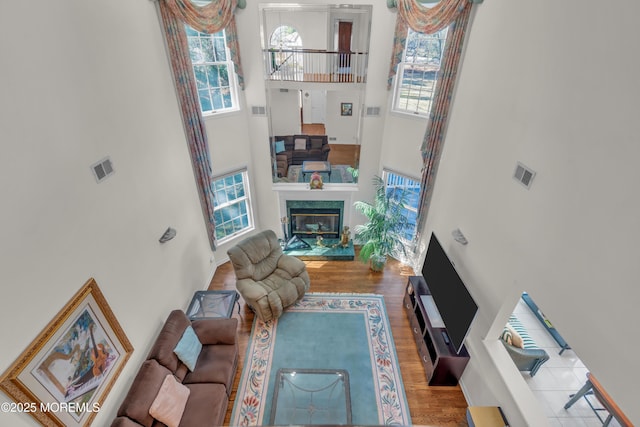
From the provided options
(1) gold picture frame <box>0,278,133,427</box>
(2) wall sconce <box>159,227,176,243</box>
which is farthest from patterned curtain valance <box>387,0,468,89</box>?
(1) gold picture frame <box>0,278,133,427</box>

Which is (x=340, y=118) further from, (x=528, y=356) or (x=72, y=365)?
(x=72, y=365)

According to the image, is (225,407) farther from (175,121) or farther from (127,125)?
(175,121)

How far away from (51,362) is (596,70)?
4695mm

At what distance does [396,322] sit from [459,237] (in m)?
1.95

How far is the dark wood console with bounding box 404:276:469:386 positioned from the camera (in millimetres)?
4008

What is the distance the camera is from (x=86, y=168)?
2.76m

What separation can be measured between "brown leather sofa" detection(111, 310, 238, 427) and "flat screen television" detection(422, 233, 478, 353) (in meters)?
2.93

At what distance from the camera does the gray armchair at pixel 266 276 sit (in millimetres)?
4918

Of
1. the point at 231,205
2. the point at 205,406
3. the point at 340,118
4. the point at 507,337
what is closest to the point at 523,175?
the point at 507,337

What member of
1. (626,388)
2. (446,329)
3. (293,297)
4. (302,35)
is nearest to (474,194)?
(446,329)

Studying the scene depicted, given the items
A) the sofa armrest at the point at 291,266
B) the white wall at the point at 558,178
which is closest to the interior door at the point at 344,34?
the white wall at the point at 558,178

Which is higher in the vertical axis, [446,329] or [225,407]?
[446,329]

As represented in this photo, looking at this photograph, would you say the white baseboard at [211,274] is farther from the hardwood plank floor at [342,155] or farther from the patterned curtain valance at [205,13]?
the patterned curtain valance at [205,13]

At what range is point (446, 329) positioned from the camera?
13.8ft
